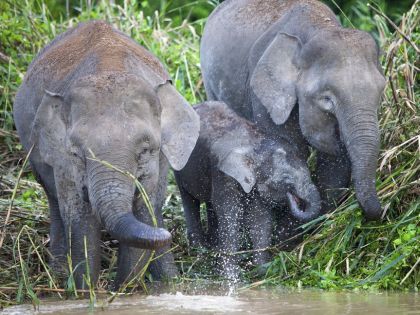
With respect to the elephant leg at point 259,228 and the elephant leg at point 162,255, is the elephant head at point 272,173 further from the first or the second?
the elephant leg at point 162,255

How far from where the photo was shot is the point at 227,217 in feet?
33.8

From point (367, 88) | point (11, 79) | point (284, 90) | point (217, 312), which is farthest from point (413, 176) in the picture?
point (11, 79)

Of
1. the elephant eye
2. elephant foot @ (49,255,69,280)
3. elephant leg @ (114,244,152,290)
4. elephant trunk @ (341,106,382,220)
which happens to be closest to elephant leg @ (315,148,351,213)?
the elephant eye

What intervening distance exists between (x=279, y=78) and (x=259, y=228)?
126 centimetres

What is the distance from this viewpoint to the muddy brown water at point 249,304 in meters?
7.87

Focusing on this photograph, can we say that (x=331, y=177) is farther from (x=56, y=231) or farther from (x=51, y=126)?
(x=51, y=126)

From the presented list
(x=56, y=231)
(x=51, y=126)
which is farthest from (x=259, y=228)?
(x=51, y=126)

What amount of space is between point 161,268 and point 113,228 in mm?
1866

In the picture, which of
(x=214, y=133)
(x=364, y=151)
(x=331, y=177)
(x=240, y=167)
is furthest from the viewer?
(x=214, y=133)

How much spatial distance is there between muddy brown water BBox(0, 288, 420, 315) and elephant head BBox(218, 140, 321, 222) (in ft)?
4.70

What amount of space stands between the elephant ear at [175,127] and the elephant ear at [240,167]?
1221 millimetres

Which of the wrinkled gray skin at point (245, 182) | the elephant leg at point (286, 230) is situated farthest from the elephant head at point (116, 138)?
the elephant leg at point (286, 230)

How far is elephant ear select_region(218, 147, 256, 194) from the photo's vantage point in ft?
33.6

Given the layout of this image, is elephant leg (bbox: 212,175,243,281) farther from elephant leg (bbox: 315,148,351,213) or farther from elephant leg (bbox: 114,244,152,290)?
elephant leg (bbox: 114,244,152,290)
